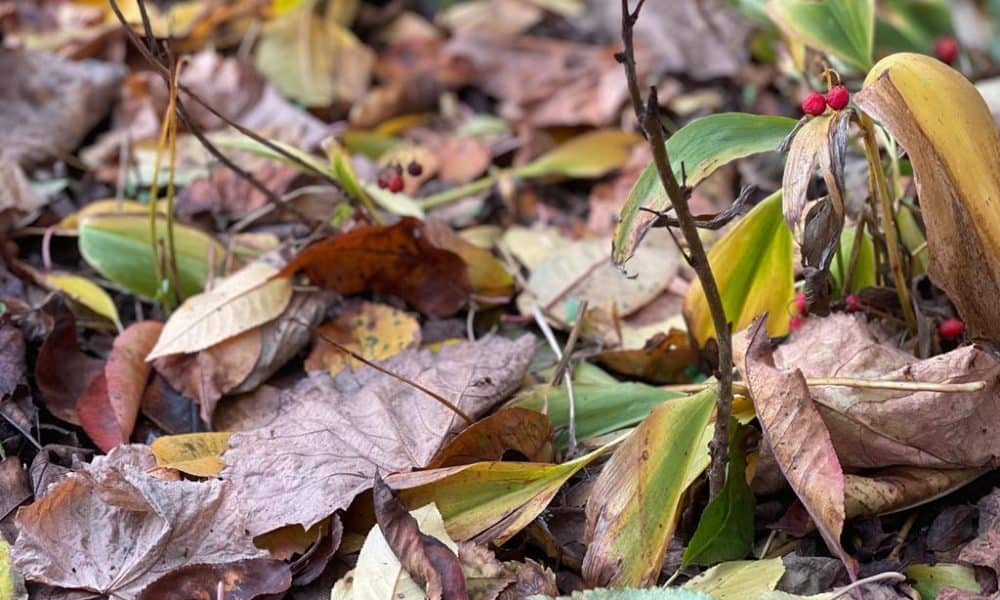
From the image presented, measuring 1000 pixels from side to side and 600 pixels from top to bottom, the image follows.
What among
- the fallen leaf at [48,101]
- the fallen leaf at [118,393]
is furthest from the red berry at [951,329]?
the fallen leaf at [48,101]

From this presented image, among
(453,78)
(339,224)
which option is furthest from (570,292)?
(453,78)

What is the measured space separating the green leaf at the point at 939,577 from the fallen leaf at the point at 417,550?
35 centimetres

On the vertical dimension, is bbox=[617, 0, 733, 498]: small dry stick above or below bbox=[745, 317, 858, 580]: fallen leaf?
above

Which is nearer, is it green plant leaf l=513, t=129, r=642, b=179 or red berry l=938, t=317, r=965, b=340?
red berry l=938, t=317, r=965, b=340

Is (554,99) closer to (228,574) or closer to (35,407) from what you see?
(35,407)

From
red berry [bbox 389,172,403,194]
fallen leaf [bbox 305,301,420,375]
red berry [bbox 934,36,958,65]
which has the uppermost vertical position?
red berry [bbox 934,36,958,65]

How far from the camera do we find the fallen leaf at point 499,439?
0.89 metres

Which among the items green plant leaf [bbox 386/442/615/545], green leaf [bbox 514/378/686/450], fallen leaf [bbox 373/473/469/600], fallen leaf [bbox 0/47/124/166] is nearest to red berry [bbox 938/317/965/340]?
green leaf [bbox 514/378/686/450]

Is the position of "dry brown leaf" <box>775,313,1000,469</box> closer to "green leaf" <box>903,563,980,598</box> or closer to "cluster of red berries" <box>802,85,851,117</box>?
"green leaf" <box>903,563,980,598</box>

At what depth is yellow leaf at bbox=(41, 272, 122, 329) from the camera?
1167mm

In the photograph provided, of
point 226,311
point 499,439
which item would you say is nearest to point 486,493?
point 499,439

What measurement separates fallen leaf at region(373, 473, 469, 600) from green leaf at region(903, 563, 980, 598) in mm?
355

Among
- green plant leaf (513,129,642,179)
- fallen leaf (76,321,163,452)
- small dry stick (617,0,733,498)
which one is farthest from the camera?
green plant leaf (513,129,642,179)

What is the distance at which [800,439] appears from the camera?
2.61 feet
